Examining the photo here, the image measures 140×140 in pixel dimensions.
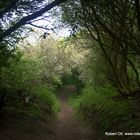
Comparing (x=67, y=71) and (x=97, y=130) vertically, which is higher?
(x=67, y=71)

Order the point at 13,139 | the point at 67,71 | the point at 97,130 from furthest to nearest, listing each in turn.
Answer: the point at 67,71, the point at 97,130, the point at 13,139

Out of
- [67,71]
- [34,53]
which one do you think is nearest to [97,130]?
[34,53]

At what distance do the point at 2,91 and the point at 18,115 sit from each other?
1701mm

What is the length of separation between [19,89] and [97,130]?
6.55 m

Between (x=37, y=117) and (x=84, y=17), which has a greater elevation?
(x=84, y=17)

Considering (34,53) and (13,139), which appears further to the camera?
(34,53)

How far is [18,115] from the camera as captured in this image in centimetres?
1648

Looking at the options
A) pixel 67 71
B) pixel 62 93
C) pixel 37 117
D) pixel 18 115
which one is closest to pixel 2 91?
pixel 18 115

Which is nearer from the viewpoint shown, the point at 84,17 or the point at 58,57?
the point at 84,17

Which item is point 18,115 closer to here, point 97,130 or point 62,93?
point 97,130

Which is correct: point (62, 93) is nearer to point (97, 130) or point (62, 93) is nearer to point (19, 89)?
point (19, 89)

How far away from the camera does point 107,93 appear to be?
2253 cm

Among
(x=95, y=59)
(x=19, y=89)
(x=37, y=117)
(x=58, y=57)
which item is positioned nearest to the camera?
(x=37, y=117)

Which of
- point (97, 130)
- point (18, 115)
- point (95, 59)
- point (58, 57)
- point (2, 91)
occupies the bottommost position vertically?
point (97, 130)
